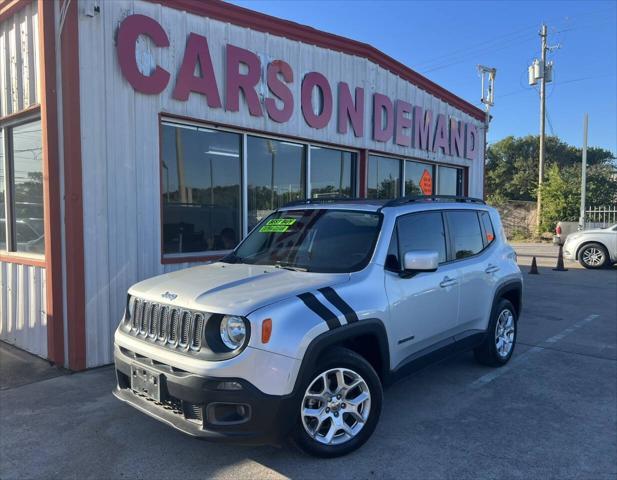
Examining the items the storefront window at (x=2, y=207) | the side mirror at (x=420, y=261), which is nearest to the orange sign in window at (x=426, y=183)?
the side mirror at (x=420, y=261)

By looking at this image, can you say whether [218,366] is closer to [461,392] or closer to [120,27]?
[461,392]

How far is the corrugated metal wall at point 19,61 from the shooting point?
5.58 metres

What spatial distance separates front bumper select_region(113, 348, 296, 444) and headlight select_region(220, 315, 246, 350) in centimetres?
22

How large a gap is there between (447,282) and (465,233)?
32.4 inches

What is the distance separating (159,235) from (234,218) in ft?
4.52

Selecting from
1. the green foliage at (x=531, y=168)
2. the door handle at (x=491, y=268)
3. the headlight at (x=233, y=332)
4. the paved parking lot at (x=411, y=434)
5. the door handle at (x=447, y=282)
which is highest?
the green foliage at (x=531, y=168)

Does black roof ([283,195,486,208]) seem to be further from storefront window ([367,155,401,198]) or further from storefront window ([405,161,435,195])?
storefront window ([405,161,435,195])

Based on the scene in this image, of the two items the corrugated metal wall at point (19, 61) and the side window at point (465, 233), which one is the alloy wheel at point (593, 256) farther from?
the corrugated metal wall at point (19, 61)

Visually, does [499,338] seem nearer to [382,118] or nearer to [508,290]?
[508,290]

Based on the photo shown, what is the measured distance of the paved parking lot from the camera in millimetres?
3275

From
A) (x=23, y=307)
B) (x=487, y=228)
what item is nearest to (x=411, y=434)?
(x=487, y=228)

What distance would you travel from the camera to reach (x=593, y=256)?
14.4 m

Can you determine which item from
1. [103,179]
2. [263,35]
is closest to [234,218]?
[103,179]

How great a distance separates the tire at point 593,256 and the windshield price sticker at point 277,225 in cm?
1296
